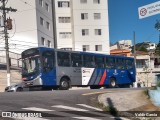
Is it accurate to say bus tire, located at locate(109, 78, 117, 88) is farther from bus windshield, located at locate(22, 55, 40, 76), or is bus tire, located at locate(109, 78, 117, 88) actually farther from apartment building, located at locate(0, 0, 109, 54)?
apartment building, located at locate(0, 0, 109, 54)

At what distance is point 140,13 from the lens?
795 cm

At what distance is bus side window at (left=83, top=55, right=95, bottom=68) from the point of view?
26092mm

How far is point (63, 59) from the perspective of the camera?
947 inches

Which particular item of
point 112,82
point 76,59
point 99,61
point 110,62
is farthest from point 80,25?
point 76,59

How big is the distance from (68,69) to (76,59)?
44.4 inches

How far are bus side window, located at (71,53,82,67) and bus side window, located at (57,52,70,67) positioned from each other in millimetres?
529

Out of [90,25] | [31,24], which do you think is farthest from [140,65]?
[31,24]

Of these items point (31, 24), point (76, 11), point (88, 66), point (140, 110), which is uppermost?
point (76, 11)

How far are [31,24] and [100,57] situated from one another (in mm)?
18833

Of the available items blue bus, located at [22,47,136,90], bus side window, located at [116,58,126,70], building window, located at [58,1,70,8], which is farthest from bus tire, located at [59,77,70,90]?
building window, located at [58,1,70,8]

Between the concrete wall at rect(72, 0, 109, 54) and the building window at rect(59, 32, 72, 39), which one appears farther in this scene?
the building window at rect(59, 32, 72, 39)

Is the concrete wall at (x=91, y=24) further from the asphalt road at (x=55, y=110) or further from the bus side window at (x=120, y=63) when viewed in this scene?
the asphalt road at (x=55, y=110)

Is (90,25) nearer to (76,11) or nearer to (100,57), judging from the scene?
(76,11)

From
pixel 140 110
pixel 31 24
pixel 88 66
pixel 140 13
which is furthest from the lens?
pixel 31 24
